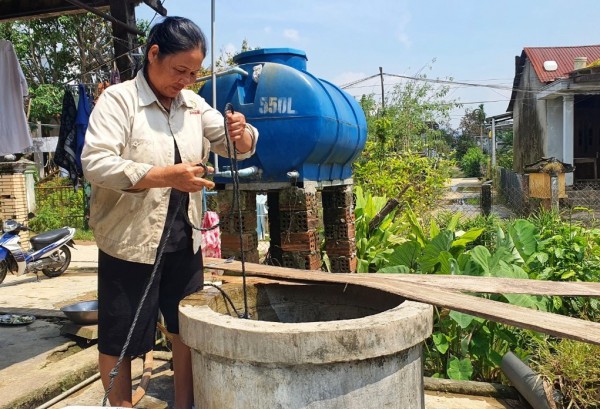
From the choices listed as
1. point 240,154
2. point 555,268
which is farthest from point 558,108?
point 240,154

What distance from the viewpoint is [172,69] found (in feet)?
7.54

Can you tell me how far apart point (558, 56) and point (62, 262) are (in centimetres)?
1946

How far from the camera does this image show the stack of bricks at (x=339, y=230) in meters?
5.56

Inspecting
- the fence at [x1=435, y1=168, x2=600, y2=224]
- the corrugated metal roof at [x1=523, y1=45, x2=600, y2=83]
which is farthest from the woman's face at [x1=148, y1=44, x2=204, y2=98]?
the corrugated metal roof at [x1=523, y1=45, x2=600, y2=83]

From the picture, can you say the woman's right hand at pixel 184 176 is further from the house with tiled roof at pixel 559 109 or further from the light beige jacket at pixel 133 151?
the house with tiled roof at pixel 559 109

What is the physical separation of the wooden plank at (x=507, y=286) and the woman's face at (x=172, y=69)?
1380 millimetres

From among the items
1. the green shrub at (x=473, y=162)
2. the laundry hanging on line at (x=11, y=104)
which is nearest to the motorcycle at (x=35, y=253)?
the laundry hanging on line at (x=11, y=104)

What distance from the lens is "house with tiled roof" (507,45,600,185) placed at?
46.7 ft

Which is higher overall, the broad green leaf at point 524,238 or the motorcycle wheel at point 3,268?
the broad green leaf at point 524,238

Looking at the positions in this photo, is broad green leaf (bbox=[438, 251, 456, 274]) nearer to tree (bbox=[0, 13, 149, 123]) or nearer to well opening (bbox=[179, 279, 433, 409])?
well opening (bbox=[179, 279, 433, 409])

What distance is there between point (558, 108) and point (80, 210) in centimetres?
1429

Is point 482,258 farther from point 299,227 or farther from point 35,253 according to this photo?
point 35,253

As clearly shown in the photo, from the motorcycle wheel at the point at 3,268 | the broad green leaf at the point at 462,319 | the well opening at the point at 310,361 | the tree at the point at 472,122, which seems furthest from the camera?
the tree at the point at 472,122

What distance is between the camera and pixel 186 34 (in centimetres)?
225
